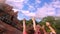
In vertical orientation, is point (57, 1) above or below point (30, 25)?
above

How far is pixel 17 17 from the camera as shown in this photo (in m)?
2.86

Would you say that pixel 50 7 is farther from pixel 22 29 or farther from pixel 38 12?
pixel 22 29

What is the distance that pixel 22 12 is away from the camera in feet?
9.45

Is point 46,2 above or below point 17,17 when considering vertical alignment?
above

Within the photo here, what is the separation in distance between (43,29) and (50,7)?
33 cm

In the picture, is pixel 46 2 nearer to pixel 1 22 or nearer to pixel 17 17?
pixel 17 17

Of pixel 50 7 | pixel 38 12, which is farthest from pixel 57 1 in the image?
pixel 38 12

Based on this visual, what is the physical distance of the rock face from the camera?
2.76 metres

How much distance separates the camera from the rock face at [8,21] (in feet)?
9.06

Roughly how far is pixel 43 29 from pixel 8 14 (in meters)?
0.52

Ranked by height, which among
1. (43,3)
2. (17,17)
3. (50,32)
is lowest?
(50,32)

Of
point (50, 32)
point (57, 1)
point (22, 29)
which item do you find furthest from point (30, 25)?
point (57, 1)

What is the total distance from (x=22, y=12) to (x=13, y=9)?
0.43 ft

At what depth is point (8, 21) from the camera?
2.78 meters
